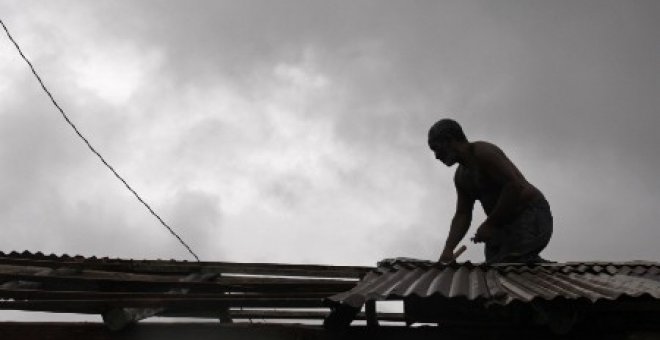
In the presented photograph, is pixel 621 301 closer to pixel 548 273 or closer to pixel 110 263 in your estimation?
pixel 548 273

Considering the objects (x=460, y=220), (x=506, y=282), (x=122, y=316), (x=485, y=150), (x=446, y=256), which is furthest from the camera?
(x=460, y=220)

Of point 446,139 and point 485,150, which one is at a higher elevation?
point 446,139

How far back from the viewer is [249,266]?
18.0 ft

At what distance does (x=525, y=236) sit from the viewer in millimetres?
5965

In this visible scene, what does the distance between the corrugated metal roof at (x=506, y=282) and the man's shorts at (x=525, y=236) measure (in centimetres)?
89

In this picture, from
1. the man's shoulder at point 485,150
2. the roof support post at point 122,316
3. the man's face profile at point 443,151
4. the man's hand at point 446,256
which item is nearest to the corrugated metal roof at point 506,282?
the roof support post at point 122,316

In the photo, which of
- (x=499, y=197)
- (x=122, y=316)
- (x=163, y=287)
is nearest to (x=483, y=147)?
(x=499, y=197)

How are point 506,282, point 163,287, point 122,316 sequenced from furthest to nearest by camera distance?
point 163,287
point 506,282
point 122,316

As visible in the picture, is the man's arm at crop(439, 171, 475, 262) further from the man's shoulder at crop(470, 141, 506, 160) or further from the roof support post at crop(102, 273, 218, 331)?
the roof support post at crop(102, 273, 218, 331)

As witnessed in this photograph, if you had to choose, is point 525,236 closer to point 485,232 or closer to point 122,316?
point 485,232

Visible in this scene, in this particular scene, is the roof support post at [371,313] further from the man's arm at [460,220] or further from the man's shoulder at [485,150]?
the man's arm at [460,220]

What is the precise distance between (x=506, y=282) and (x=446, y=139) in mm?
2524

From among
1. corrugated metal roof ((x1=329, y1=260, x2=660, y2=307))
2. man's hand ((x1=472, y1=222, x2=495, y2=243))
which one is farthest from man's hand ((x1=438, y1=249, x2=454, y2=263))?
corrugated metal roof ((x1=329, y1=260, x2=660, y2=307))

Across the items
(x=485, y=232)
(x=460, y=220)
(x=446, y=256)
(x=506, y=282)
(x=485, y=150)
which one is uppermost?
(x=485, y=150)
